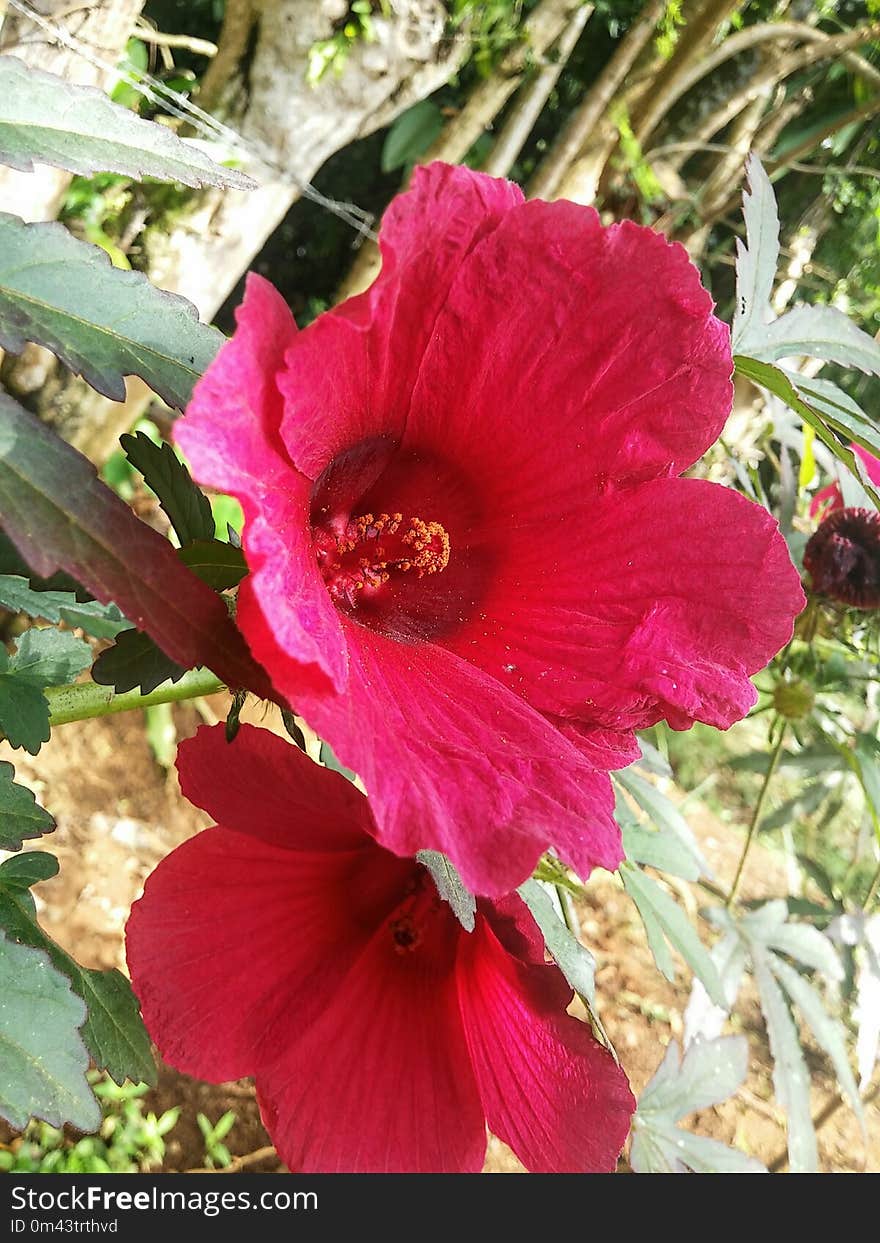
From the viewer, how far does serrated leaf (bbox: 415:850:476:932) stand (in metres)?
0.33

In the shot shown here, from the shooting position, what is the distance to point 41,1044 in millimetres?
331

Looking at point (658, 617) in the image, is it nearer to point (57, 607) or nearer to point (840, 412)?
point (840, 412)

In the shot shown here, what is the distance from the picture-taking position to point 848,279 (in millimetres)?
2438

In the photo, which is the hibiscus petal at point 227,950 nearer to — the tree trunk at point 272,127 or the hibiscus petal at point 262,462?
the hibiscus petal at point 262,462

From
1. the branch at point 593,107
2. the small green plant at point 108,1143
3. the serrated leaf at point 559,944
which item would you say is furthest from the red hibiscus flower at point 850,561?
the branch at point 593,107

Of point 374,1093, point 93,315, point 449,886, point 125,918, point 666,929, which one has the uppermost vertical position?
point 93,315

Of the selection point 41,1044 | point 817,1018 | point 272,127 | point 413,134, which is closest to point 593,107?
point 413,134

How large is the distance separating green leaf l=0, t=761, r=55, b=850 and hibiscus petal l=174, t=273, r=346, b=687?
0.21 metres

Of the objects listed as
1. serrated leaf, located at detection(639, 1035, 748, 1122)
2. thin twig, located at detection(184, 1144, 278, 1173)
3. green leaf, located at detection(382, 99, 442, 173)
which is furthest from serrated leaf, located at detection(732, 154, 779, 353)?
green leaf, located at detection(382, 99, 442, 173)

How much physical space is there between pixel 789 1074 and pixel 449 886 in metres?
0.81

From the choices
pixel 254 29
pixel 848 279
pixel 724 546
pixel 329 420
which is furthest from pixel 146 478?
pixel 848 279

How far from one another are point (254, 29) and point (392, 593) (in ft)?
4.76

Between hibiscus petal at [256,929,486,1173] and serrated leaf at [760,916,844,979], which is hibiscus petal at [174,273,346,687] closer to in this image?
hibiscus petal at [256,929,486,1173]
